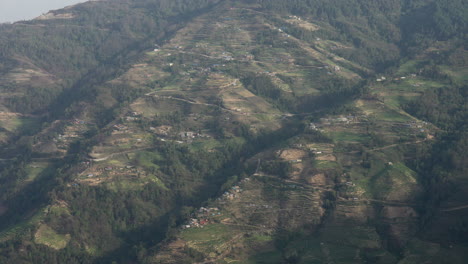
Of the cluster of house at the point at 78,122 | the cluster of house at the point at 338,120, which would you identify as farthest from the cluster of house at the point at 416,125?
the cluster of house at the point at 78,122

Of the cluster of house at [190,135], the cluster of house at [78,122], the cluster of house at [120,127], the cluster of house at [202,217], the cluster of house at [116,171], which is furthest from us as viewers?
the cluster of house at [78,122]

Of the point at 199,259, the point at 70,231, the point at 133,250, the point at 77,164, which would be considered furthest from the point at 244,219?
the point at 77,164

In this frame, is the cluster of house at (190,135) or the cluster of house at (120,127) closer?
the cluster of house at (120,127)

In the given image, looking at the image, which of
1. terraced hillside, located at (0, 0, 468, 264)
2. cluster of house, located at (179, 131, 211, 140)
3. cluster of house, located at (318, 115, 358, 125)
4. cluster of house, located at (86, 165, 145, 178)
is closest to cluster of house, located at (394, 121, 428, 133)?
terraced hillside, located at (0, 0, 468, 264)

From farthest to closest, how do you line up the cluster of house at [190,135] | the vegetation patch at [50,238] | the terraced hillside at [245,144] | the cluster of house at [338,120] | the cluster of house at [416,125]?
1. the cluster of house at [190,135]
2. the cluster of house at [338,120]
3. the cluster of house at [416,125]
4. the vegetation patch at [50,238]
5. the terraced hillside at [245,144]

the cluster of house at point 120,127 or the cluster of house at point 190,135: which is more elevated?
the cluster of house at point 120,127

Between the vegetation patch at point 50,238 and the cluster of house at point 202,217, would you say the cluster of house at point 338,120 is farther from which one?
the vegetation patch at point 50,238

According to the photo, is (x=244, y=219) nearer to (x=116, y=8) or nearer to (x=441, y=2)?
(x=441, y=2)

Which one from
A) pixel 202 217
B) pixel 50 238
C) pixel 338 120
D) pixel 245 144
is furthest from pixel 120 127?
pixel 338 120

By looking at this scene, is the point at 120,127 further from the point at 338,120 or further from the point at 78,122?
the point at 338,120
